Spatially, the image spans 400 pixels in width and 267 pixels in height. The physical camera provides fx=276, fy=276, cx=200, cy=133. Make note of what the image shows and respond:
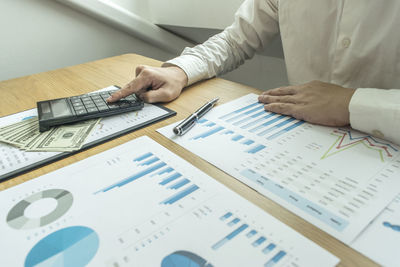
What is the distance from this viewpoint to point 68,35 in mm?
1271

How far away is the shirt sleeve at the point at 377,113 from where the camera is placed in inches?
17.0

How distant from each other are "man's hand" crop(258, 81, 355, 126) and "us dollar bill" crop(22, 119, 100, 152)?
36cm

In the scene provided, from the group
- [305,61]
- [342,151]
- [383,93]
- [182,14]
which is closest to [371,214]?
[342,151]

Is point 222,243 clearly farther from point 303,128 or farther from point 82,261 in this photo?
point 303,128

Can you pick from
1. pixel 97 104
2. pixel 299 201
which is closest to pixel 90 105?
pixel 97 104

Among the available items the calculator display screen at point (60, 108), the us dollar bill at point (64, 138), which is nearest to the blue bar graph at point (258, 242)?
the us dollar bill at point (64, 138)

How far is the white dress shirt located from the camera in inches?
18.3

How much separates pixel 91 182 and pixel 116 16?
1167 millimetres

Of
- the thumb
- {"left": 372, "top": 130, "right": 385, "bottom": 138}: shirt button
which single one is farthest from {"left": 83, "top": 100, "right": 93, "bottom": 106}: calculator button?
{"left": 372, "top": 130, "right": 385, "bottom": 138}: shirt button

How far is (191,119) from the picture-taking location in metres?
0.52

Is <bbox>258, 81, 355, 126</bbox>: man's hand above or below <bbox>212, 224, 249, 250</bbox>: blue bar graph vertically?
above

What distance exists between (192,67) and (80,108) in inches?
11.8

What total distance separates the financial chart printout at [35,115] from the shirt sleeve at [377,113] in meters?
0.35

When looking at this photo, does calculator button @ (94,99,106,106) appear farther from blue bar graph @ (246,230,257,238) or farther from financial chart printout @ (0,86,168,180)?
blue bar graph @ (246,230,257,238)
